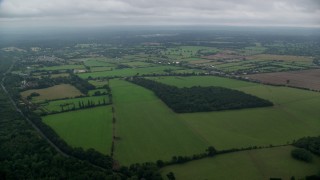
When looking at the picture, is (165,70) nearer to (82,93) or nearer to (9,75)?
(82,93)

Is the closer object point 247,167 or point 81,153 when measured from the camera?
point 247,167

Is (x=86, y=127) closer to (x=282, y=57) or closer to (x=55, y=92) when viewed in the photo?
(x=55, y=92)

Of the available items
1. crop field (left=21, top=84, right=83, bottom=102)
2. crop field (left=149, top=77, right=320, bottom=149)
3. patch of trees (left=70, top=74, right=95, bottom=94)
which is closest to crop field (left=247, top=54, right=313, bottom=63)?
crop field (left=149, top=77, right=320, bottom=149)

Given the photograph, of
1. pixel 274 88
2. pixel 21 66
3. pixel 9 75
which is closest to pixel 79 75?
pixel 9 75

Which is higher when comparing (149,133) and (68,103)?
(68,103)

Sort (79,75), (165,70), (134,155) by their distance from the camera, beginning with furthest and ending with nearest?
(165,70) < (79,75) < (134,155)

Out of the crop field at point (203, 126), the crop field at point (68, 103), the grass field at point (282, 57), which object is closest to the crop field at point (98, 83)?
the crop field at point (68, 103)

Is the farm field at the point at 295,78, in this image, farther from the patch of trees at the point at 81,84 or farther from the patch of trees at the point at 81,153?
the patch of trees at the point at 81,153

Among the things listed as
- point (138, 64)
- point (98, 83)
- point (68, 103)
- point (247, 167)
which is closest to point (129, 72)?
point (138, 64)
